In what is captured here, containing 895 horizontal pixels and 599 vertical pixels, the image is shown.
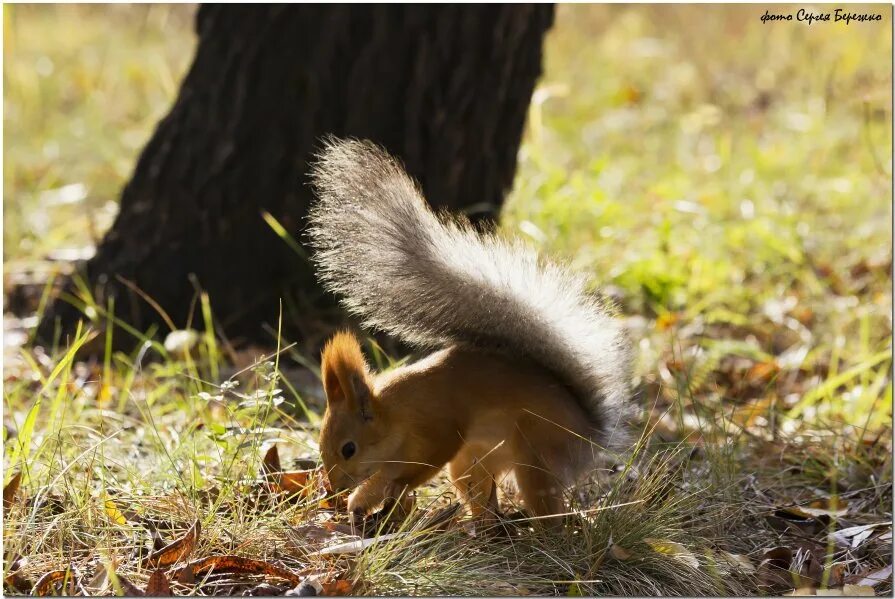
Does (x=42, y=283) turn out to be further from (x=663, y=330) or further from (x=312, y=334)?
(x=663, y=330)

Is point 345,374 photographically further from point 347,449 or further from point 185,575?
A: point 185,575

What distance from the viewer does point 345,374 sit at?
2031 mm

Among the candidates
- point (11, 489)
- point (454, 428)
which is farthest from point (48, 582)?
point (454, 428)

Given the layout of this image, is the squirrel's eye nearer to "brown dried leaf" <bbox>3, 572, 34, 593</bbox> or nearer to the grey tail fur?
the grey tail fur

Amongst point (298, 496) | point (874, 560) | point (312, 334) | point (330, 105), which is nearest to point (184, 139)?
point (330, 105)

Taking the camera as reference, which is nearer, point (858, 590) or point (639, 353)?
point (858, 590)

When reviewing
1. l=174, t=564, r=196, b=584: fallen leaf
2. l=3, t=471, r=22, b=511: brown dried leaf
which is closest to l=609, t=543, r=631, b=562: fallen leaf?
l=174, t=564, r=196, b=584: fallen leaf

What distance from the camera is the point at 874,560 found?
2.07 m

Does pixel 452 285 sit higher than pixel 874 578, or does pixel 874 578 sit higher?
pixel 452 285

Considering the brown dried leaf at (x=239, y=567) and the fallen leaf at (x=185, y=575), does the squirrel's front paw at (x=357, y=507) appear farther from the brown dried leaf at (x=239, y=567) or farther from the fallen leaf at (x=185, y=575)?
the fallen leaf at (x=185, y=575)

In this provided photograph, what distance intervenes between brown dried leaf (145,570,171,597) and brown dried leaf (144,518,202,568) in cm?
9

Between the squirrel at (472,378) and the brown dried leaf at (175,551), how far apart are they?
308 millimetres

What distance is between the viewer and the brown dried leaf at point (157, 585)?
1.70 metres

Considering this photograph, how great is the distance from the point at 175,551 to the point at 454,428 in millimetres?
549
